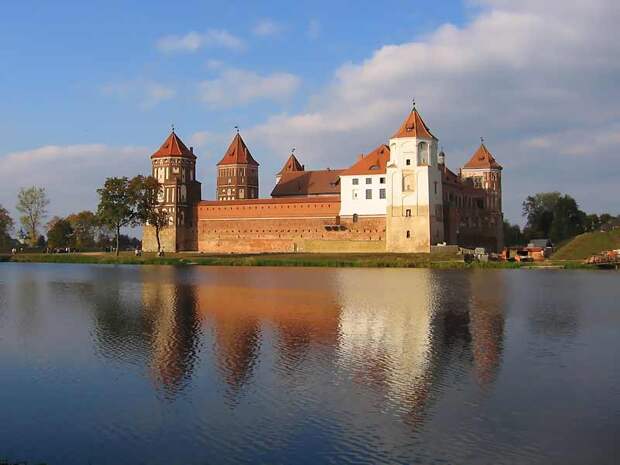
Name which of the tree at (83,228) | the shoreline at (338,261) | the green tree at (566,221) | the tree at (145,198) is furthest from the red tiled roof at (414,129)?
the tree at (83,228)

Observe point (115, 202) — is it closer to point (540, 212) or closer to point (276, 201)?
point (276, 201)

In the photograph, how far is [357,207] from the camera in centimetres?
5712

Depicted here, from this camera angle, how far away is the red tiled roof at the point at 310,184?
65250 millimetres

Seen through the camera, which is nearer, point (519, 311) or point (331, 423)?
point (331, 423)

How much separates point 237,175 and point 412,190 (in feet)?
81.7

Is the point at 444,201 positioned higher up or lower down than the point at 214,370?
higher up

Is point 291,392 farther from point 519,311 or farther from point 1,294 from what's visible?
point 1,294

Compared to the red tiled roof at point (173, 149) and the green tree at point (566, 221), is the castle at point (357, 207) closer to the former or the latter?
the red tiled roof at point (173, 149)

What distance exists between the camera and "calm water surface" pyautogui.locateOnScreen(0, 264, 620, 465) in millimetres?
8648

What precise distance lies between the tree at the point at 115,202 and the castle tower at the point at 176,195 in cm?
835

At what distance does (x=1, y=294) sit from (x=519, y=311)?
18778mm

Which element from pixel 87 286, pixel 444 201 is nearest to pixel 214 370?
pixel 87 286

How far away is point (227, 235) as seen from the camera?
61688 mm

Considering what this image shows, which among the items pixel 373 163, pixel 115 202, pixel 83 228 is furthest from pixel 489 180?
pixel 83 228
